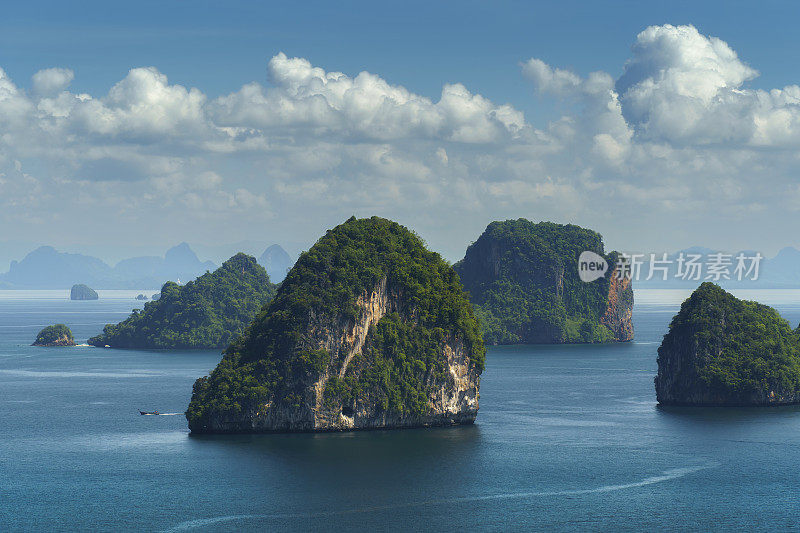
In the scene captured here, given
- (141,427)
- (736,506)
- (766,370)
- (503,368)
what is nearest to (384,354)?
(141,427)

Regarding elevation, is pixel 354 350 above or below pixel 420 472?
above

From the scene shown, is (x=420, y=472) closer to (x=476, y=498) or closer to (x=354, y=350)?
(x=476, y=498)

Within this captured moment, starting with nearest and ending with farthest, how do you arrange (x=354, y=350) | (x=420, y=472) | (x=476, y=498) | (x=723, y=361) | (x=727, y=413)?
(x=476, y=498) < (x=420, y=472) < (x=354, y=350) < (x=727, y=413) < (x=723, y=361)

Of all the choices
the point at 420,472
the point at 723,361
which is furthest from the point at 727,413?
the point at 420,472

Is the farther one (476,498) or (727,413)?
(727,413)

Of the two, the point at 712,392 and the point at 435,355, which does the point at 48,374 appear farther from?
the point at 712,392

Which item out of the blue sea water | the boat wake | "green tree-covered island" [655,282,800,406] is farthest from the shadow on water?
the boat wake

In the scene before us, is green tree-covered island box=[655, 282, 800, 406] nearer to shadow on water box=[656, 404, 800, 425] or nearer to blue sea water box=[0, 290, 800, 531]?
shadow on water box=[656, 404, 800, 425]
